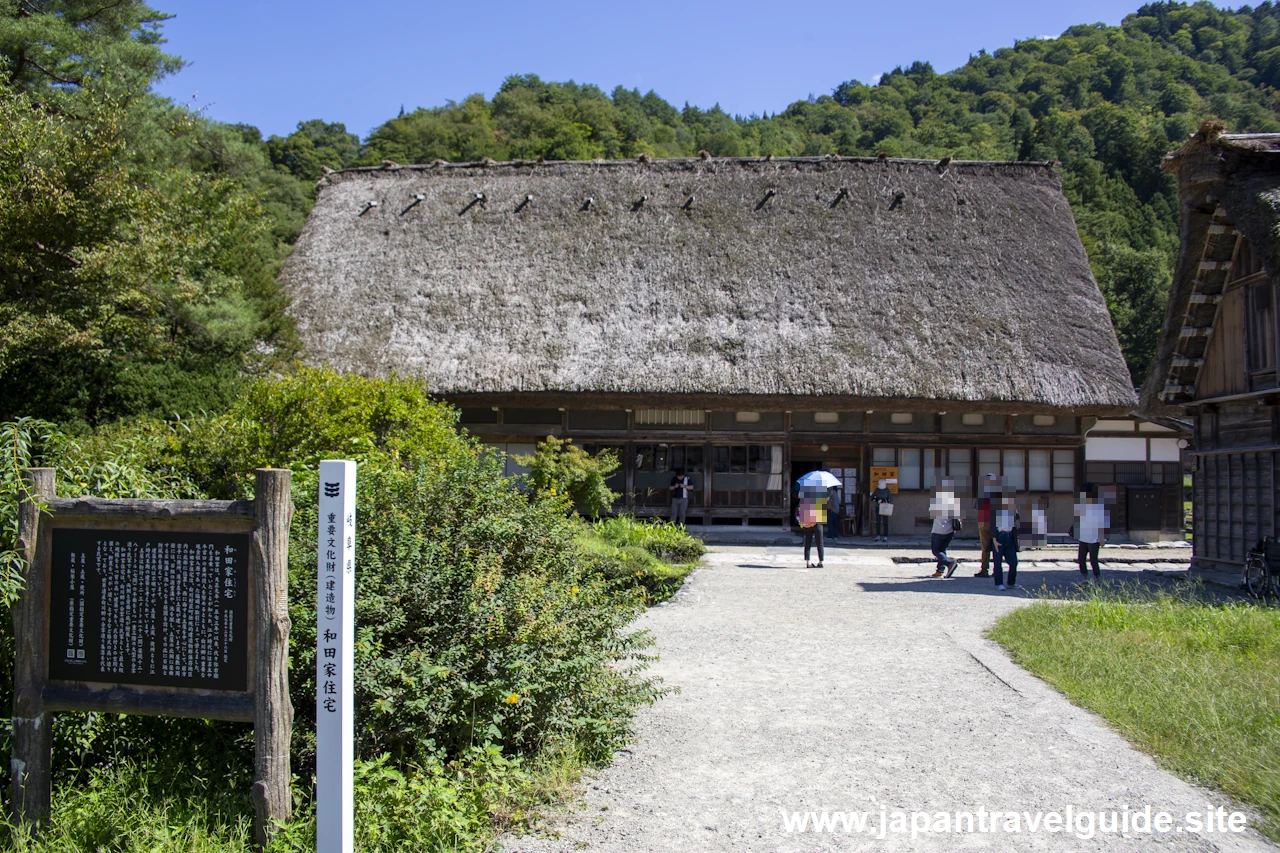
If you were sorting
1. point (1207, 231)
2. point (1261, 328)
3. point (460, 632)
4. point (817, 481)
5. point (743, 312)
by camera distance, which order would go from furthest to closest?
1. point (743, 312)
2. point (817, 481)
3. point (1207, 231)
4. point (1261, 328)
5. point (460, 632)

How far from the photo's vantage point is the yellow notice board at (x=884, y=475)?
17484mm

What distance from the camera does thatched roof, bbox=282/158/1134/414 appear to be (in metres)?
16.3

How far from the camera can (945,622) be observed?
27.8ft

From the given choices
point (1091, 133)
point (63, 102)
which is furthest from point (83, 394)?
point (1091, 133)

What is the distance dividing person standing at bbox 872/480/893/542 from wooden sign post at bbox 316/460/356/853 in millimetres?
14607

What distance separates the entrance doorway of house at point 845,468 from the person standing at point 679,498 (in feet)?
8.19

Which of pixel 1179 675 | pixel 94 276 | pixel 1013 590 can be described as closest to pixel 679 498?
pixel 1013 590

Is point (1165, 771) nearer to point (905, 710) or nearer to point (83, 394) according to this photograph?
point (905, 710)

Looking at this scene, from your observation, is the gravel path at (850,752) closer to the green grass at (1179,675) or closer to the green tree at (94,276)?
the green grass at (1179,675)

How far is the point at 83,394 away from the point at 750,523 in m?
11.9

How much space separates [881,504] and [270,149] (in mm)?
36666

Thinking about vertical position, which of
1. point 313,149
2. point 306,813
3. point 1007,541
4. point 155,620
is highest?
point 313,149

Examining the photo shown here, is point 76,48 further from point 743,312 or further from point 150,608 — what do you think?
point 150,608

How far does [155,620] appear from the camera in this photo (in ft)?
12.3
